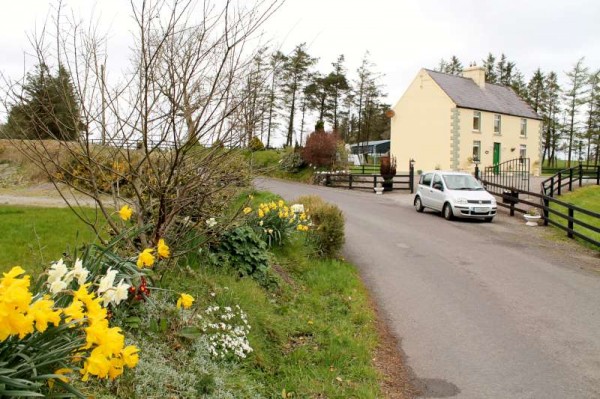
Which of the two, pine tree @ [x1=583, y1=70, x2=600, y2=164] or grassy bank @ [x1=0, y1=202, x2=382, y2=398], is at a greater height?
pine tree @ [x1=583, y1=70, x2=600, y2=164]

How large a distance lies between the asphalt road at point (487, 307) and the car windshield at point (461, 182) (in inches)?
128

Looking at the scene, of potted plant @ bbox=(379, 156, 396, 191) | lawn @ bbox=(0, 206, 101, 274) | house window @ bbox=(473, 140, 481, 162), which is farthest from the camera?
house window @ bbox=(473, 140, 481, 162)

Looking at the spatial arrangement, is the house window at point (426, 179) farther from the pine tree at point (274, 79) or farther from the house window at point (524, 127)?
the house window at point (524, 127)

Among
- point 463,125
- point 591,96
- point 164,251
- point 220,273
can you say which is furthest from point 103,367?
point 591,96

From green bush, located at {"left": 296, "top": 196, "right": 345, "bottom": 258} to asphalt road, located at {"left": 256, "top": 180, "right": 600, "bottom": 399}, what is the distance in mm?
695

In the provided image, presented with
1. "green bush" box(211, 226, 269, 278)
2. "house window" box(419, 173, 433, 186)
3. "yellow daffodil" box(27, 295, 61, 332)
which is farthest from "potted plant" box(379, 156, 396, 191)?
"yellow daffodil" box(27, 295, 61, 332)

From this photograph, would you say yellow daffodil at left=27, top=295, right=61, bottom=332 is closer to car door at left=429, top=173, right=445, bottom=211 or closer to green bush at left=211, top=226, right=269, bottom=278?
green bush at left=211, top=226, right=269, bottom=278

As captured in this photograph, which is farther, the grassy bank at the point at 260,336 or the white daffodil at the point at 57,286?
the grassy bank at the point at 260,336

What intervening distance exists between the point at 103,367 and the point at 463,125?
111ft

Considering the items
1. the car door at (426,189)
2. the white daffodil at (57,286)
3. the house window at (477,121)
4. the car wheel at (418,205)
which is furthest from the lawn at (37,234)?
the house window at (477,121)

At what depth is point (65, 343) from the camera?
2141mm

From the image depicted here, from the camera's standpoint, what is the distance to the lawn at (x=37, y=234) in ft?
22.4

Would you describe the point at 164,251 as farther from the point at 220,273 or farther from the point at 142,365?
the point at 220,273

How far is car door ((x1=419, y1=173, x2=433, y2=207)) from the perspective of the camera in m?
17.6
